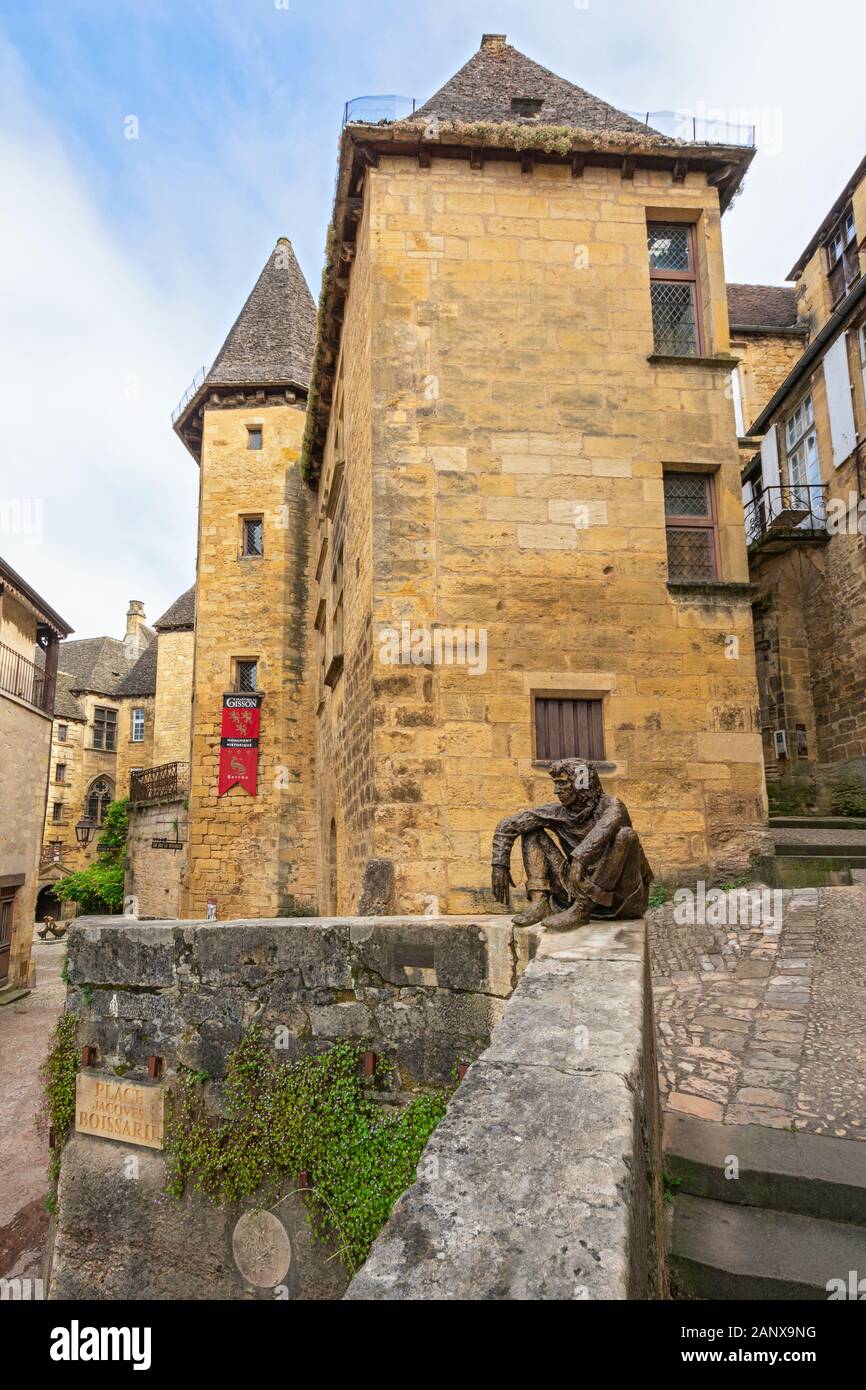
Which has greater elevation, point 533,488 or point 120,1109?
point 533,488

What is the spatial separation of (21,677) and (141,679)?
23.9 metres

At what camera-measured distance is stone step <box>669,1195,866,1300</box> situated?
2666 mm

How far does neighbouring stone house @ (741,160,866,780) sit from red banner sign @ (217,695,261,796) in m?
10.4

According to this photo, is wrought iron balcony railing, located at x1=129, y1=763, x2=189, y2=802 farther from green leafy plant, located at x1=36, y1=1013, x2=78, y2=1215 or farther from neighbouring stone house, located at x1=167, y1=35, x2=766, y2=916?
green leafy plant, located at x1=36, y1=1013, x2=78, y2=1215

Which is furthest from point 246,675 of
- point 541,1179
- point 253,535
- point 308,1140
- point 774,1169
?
point 541,1179

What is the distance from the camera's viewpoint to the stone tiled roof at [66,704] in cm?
3891

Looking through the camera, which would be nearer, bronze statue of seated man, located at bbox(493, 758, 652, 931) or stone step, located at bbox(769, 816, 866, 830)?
bronze statue of seated man, located at bbox(493, 758, 652, 931)

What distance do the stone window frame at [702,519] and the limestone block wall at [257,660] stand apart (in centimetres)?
1023

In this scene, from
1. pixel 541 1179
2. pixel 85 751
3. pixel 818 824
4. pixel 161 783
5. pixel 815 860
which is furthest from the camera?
pixel 85 751

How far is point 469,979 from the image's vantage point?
13.3 ft

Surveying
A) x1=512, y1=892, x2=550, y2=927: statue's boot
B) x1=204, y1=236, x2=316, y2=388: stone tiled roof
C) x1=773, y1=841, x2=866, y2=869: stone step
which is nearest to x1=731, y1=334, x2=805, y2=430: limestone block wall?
x1=204, y1=236, x2=316, y2=388: stone tiled roof

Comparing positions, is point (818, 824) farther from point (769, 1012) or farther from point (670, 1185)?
point (670, 1185)

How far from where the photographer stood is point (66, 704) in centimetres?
3944

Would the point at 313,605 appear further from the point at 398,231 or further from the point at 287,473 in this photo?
the point at 398,231
